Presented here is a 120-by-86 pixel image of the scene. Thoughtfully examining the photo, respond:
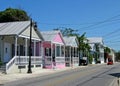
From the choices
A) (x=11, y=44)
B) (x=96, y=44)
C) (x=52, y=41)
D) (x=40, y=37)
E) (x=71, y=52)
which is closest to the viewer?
(x=11, y=44)

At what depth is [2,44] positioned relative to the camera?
40750 mm

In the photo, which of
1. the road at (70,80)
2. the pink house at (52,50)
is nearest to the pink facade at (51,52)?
the pink house at (52,50)

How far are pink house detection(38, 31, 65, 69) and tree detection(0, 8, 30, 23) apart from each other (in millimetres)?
14534

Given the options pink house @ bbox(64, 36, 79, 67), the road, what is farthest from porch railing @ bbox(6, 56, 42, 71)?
pink house @ bbox(64, 36, 79, 67)

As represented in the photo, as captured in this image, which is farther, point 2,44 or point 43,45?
point 43,45

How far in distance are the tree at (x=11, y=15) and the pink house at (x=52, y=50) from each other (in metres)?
14.5

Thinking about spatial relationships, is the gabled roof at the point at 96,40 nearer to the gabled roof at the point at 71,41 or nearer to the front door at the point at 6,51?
the gabled roof at the point at 71,41

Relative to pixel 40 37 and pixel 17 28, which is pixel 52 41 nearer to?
pixel 40 37

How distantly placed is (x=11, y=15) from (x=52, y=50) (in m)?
18.3

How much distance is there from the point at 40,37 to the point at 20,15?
24.4 m

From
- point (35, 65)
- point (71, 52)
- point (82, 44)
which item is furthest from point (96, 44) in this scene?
point (35, 65)

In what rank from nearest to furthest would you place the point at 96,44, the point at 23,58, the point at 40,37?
the point at 23,58 < the point at 40,37 < the point at 96,44

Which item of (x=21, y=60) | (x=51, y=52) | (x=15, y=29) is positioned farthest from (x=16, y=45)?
(x=51, y=52)

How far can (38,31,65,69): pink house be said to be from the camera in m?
50.0
